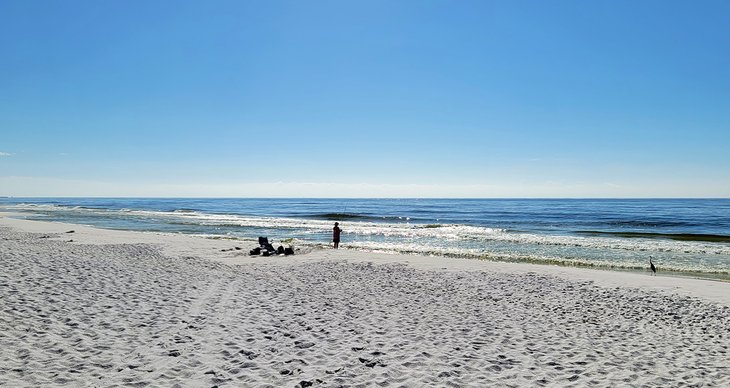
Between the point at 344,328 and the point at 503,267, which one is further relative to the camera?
the point at 503,267

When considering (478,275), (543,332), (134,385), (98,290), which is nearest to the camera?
(134,385)

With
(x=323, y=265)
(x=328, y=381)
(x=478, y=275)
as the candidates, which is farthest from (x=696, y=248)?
(x=328, y=381)

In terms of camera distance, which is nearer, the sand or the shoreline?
the sand

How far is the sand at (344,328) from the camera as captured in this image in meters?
6.56

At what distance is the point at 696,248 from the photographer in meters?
26.2

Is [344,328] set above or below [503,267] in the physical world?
above

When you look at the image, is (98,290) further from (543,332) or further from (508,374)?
(543,332)

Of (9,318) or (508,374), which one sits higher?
(9,318)

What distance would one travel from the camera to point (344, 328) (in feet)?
29.4

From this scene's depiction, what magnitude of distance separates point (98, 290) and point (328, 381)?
25.0ft

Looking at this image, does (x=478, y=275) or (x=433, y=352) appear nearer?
(x=433, y=352)

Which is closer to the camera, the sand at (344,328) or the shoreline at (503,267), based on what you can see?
the sand at (344,328)

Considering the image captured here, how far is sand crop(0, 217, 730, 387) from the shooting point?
656 centimetres

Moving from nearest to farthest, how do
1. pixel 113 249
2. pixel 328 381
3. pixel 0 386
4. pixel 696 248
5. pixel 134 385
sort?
pixel 0 386 → pixel 134 385 → pixel 328 381 → pixel 113 249 → pixel 696 248
